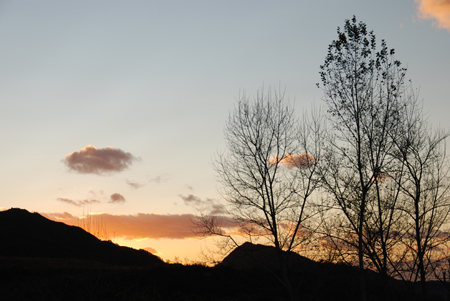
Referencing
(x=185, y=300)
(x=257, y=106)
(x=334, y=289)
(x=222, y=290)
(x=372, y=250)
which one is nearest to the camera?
(x=372, y=250)

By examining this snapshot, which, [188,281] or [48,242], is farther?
[48,242]

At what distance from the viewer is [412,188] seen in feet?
56.2

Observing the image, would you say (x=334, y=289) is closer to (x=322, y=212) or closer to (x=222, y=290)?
(x=222, y=290)

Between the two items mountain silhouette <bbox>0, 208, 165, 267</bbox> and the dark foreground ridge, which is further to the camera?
mountain silhouette <bbox>0, 208, 165, 267</bbox>

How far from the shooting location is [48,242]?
51.4 m

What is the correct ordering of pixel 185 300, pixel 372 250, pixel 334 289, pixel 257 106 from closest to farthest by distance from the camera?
1. pixel 372 250
2. pixel 257 106
3. pixel 185 300
4. pixel 334 289

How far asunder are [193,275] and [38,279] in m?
9.53

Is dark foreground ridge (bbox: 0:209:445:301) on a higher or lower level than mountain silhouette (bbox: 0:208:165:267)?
lower

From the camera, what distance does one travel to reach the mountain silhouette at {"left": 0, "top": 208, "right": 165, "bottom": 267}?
45.9 metres

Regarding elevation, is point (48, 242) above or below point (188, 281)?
above

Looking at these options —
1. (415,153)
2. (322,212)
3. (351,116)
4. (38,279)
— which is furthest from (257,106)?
(38,279)

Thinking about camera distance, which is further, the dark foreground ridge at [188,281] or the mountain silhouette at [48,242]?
the mountain silhouette at [48,242]

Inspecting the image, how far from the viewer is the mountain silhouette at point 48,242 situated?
4594cm

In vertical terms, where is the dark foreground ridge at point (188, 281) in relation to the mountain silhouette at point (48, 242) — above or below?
below
